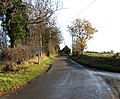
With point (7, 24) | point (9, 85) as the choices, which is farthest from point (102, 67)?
point (9, 85)

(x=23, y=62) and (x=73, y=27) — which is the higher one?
(x=73, y=27)

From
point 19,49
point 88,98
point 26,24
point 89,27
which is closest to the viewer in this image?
point 88,98

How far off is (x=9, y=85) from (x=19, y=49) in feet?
45.5

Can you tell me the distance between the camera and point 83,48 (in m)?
102

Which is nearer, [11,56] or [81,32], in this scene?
[11,56]

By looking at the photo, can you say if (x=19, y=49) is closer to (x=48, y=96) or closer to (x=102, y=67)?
(x=102, y=67)

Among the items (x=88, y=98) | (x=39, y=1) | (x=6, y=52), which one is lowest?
(x=88, y=98)

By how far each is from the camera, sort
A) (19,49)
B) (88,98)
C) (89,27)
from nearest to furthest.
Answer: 1. (88,98)
2. (19,49)
3. (89,27)

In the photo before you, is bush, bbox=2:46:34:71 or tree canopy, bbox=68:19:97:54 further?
tree canopy, bbox=68:19:97:54

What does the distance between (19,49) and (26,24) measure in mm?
10502

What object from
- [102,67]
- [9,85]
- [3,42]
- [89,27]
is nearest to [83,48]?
[89,27]

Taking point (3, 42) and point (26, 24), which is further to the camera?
point (3, 42)

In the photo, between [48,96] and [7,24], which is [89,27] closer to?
[7,24]

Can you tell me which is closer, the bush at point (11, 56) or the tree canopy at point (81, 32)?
the bush at point (11, 56)
